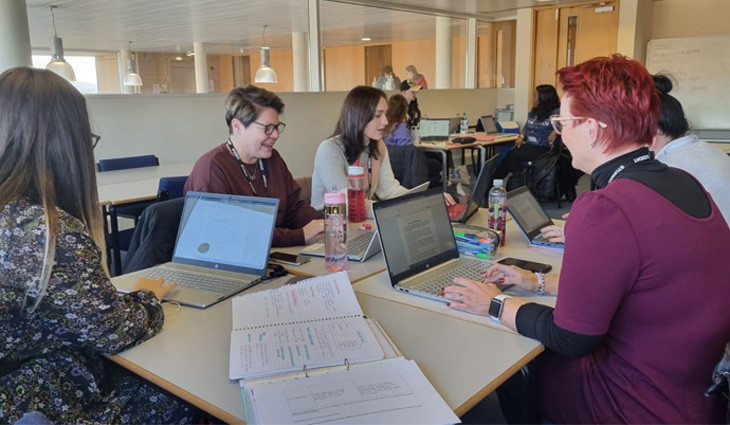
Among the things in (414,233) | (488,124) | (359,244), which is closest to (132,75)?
(488,124)

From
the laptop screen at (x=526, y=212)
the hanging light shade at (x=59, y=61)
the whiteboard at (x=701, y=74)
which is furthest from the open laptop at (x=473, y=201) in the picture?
the whiteboard at (x=701, y=74)

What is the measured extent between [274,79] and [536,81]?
412 cm

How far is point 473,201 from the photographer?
2.58 metres

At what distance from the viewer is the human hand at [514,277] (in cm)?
170

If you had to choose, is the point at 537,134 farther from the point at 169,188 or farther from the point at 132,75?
the point at 132,75

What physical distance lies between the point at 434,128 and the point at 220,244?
5558 mm

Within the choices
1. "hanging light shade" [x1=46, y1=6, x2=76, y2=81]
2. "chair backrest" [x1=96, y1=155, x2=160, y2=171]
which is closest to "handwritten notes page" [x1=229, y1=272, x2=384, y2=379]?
"chair backrest" [x1=96, y1=155, x2=160, y2=171]

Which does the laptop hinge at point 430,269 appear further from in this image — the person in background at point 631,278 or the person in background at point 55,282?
the person in background at point 55,282

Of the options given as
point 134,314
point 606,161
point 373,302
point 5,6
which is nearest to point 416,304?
point 373,302

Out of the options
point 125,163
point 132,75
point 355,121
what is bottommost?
point 125,163

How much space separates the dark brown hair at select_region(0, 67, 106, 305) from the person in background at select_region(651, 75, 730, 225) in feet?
6.51

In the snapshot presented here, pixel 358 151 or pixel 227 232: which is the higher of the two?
pixel 358 151

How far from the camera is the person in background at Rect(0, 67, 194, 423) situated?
1.21 m

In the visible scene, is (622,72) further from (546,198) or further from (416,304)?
(546,198)
